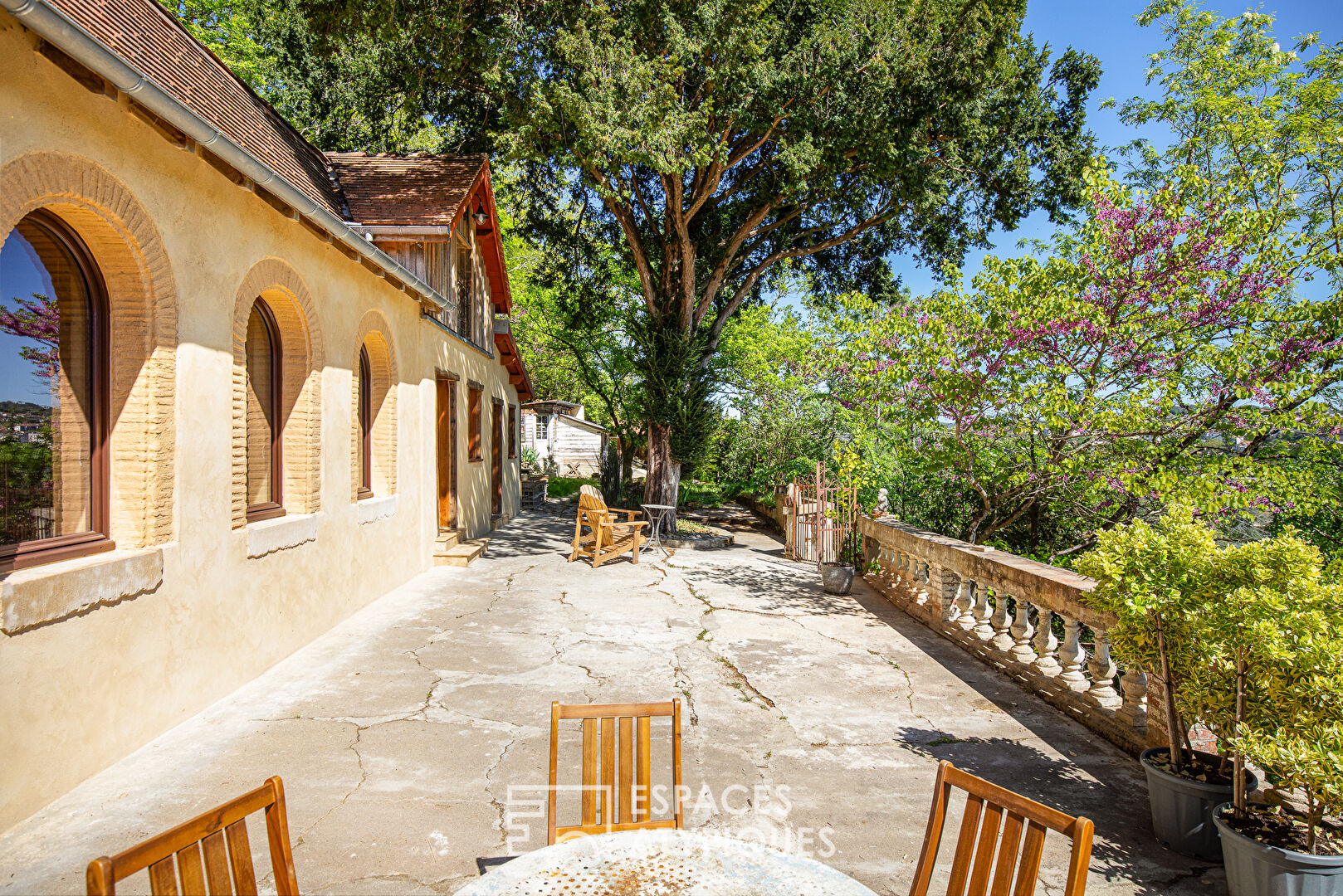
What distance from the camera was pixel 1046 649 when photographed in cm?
494

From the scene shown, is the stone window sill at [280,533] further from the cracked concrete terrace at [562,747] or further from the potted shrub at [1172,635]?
the potted shrub at [1172,635]

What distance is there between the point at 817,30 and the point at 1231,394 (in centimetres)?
785

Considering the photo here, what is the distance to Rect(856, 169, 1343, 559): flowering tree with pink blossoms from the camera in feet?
19.5

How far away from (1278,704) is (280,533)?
6.00m

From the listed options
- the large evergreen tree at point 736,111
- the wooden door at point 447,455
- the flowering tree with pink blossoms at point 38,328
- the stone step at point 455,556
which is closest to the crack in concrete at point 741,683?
the flowering tree with pink blossoms at point 38,328

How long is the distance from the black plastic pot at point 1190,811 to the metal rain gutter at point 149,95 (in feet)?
18.2

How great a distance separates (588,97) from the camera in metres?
9.87

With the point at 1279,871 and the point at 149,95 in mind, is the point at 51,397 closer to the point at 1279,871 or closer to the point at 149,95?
Answer: the point at 149,95

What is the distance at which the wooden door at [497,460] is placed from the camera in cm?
1422

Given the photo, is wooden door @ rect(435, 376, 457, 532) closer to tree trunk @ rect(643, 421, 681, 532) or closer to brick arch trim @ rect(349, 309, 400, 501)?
brick arch trim @ rect(349, 309, 400, 501)

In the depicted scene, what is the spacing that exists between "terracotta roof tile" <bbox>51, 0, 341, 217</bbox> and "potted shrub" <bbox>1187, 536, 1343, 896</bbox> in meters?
5.58

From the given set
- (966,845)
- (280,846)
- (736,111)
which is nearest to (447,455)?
(736,111)

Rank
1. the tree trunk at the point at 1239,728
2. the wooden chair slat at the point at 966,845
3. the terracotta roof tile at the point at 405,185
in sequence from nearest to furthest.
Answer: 1. the wooden chair slat at the point at 966,845
2. the tree trunk at the point at 1239,728
3. the terracotta roof tile at the point at 405,185

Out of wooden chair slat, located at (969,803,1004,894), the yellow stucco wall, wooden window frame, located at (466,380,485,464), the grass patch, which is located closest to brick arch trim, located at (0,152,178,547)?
the yellow stucco wall
